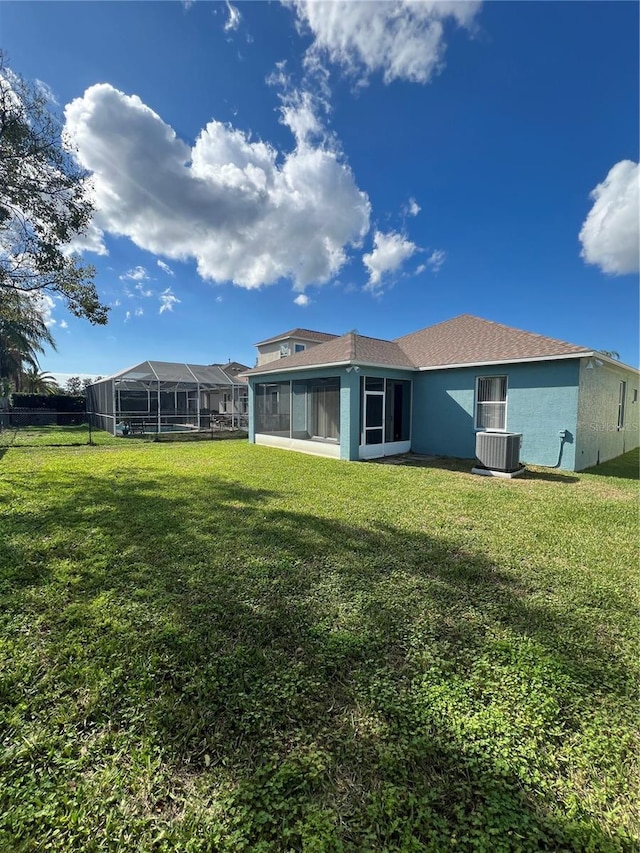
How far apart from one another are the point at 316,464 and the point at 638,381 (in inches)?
507

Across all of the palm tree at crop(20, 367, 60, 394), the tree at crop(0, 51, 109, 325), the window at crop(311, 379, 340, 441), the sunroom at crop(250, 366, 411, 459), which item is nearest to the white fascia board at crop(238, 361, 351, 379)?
the sunroom at crop(250, 366, 411, 459)

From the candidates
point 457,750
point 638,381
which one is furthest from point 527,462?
point 457,750

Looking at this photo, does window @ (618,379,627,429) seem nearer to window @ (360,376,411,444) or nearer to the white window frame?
the white window frame

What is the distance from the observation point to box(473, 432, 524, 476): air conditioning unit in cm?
838

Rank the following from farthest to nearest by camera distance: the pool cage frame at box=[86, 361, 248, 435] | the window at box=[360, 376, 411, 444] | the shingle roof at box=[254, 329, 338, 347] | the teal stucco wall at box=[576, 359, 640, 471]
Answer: the shingle roof at box=[254, 329, 338, 347]
the pool cage frame at box=[86, 361, 248, 435]
the window at box=[360, 376, 411, 444]
the teal stucco wall at box=[576, 359, 640, 471]

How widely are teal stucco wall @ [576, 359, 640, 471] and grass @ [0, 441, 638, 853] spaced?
18.3 ft

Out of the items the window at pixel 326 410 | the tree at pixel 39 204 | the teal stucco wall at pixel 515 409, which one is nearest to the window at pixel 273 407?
the window at pixel 326 410

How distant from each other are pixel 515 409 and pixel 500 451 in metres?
2.08

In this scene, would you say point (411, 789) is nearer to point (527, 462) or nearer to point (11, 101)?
point (527, 462)

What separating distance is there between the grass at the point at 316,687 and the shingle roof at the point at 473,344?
236 inches

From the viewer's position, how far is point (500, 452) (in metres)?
8.42

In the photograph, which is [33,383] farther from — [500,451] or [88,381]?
[500,451]

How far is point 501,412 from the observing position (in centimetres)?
1023

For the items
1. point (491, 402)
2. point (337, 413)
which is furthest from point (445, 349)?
point (337, 413)
